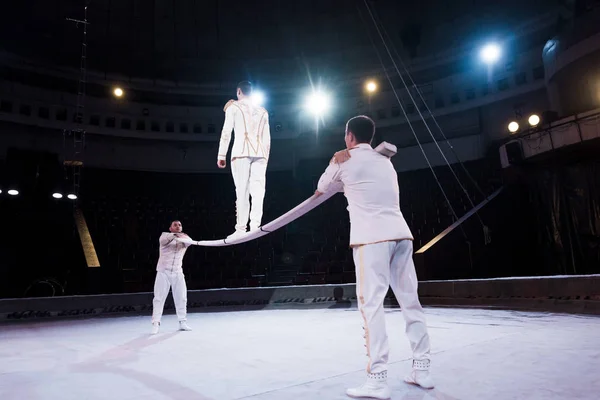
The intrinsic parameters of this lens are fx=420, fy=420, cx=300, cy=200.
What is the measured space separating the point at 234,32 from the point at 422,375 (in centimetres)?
2101

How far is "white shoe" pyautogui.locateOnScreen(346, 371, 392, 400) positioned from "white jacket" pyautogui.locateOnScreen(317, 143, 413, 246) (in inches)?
36.0

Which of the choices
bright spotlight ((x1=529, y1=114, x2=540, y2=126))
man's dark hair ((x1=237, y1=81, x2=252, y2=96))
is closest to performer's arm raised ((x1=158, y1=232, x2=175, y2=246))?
man's dark hair ((x1=237, y1=81, x2=252, y2=96))

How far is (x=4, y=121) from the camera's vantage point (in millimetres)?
20359

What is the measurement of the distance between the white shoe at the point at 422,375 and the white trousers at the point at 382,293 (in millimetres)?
42

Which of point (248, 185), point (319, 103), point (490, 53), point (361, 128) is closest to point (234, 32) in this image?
point (319, 103)

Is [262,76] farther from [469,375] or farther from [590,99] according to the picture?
[469,375]

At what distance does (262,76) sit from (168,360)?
21944mm

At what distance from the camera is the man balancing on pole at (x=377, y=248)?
2953mm

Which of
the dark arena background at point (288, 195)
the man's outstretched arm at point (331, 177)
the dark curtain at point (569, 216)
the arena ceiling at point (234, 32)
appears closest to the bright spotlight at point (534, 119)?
the dark arena background at point (288, 195)

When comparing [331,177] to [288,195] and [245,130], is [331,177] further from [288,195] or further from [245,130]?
[288,195]

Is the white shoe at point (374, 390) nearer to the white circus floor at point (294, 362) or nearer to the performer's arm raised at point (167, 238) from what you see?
the white circus floor at point (294, 362)

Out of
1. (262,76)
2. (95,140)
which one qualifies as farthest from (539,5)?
(95,140)

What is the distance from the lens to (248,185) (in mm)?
5988

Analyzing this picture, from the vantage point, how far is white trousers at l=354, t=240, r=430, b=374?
9.63 feet
